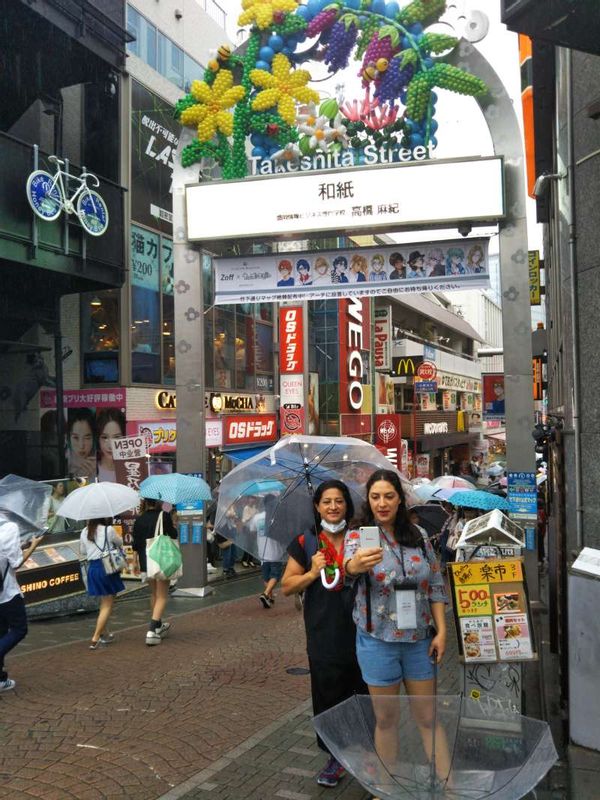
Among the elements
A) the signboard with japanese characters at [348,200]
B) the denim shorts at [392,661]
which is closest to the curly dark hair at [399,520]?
the denim shorts at [392,661]

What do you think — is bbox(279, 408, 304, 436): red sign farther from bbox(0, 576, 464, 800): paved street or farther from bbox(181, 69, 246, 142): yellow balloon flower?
bbox(0, 576, 464, 800): paved street

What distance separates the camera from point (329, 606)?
464cm

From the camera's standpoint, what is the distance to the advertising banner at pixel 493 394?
70.3 ft

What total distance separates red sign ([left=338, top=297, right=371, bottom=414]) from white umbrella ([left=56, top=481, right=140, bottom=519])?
2323 centimetres

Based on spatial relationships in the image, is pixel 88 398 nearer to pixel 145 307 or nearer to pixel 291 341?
pixel 145 307

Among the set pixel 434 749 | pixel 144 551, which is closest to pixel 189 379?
pixel 144 551

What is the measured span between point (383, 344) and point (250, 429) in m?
13.5

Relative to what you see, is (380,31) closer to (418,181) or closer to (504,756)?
(418,181)

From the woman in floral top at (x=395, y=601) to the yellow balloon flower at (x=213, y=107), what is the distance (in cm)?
988

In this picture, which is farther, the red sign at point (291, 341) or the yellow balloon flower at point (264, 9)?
the red sign at point (291, 341)

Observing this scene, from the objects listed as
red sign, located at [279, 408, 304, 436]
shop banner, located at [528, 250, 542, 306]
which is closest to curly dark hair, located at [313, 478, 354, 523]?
shop banner, located at [528, 250, 542, 306]

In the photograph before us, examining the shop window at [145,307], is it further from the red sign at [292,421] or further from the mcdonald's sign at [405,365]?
the mcdonald's sign at [405,365]

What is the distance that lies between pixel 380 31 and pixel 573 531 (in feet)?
26.9

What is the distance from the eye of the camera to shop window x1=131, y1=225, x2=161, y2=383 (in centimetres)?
1942
